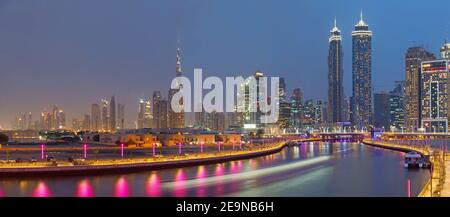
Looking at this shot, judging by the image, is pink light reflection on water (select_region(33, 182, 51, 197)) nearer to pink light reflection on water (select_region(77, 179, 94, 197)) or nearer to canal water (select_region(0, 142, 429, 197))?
canal water (select_region(0, 142, 429, 197))

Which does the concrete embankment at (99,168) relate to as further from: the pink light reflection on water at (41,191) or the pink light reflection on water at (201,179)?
the pink light reflection on water at (41,191)

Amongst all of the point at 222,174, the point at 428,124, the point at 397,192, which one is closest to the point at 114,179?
the point at 222,174

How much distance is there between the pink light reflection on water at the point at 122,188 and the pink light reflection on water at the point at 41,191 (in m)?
2.94

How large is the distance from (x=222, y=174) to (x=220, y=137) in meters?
49.0

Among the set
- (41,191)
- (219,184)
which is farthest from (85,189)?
(219,184)

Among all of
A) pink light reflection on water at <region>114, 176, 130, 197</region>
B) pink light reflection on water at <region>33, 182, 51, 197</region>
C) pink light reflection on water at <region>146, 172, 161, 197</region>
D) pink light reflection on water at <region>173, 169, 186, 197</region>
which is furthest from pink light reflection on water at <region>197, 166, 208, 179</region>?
pink light reflection on water at <region>33, 182, 51, 197</region>

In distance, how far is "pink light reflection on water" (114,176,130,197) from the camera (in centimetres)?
2439

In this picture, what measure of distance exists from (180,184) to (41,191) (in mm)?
6820

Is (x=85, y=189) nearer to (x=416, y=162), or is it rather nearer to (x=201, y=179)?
(x=201, y=179)

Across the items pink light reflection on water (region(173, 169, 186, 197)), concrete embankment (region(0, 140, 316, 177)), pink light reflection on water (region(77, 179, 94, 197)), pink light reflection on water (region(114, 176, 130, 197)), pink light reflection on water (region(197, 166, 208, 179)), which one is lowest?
pink light reflection on water (region(197, 166, 208, 179))

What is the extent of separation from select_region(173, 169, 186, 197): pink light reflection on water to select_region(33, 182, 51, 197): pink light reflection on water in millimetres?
5605

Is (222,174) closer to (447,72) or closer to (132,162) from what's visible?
(132,162)
